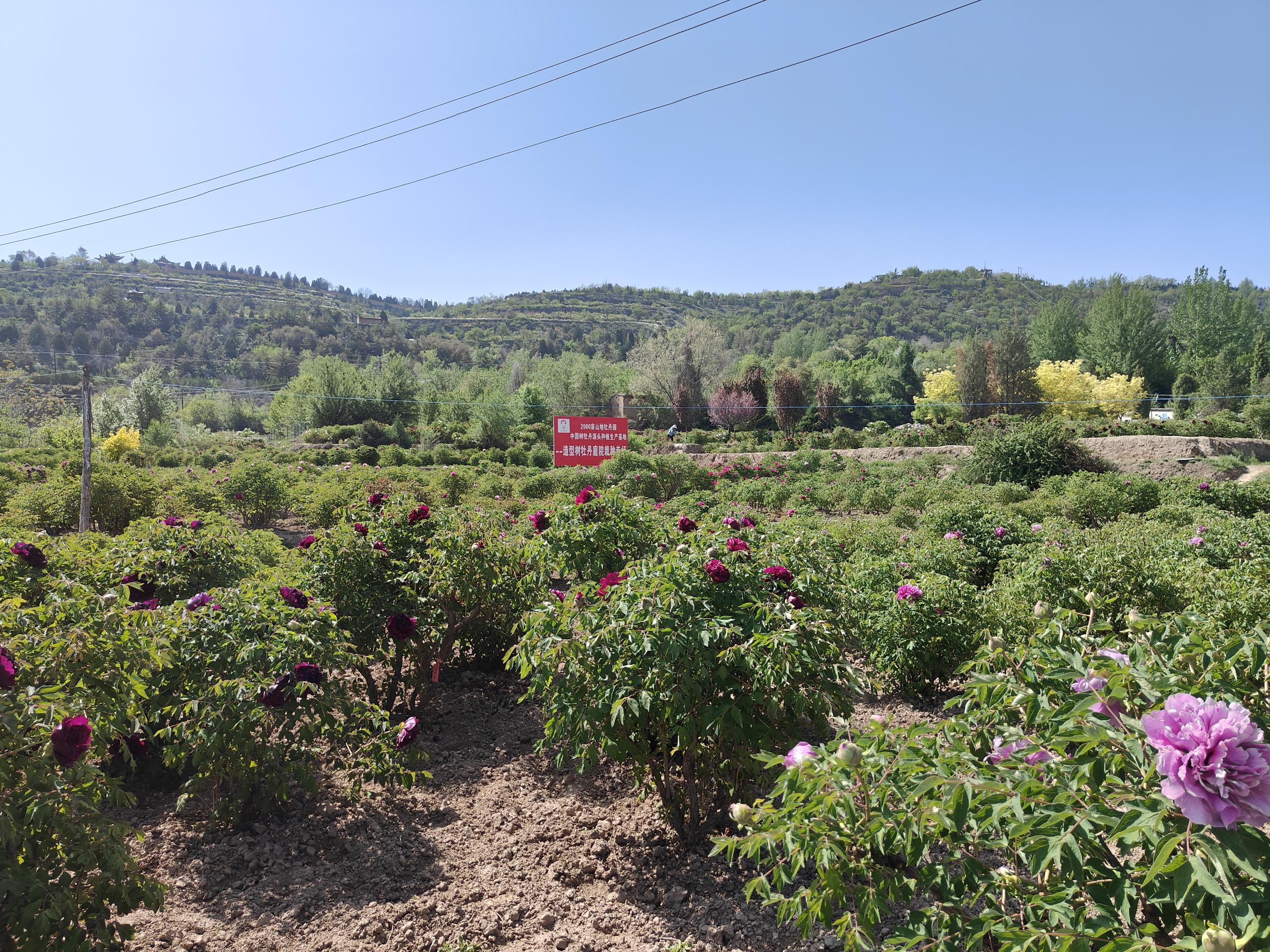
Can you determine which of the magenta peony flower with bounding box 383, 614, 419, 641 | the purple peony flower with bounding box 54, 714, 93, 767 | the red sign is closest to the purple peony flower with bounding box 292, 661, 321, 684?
the magenta peony flower with bounding box 383, 614, 419, 641

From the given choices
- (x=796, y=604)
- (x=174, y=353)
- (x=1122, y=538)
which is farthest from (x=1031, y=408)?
(x=174, y=353)

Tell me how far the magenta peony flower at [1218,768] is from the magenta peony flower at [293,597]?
3.03 m

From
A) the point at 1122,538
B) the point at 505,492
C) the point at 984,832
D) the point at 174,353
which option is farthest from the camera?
the point at 174,353

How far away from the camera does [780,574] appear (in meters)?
2.80

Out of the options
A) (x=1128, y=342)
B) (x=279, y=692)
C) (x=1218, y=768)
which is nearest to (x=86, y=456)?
(x=279, y=692)

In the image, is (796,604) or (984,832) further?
(796,604)

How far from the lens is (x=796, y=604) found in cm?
262

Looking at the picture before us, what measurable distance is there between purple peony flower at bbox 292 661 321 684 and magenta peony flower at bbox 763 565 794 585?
185cm

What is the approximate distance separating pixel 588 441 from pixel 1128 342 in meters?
40.6

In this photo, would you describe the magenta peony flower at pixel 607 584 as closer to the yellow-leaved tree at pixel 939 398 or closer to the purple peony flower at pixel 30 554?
the purple peony flower at pixel 30 554

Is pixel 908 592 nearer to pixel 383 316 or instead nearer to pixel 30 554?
pixel 30 554

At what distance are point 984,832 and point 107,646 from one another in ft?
8.51

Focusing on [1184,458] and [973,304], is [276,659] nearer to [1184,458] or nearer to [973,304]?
[1184,458]

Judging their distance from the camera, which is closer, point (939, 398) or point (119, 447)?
point (119, 447)
